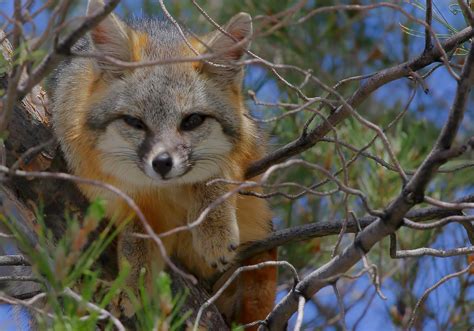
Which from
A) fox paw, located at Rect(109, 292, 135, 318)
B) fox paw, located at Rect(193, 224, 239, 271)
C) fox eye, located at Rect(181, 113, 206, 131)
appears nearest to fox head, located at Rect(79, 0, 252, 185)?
fox eye, located at Rect(181, 113, 206, 131)

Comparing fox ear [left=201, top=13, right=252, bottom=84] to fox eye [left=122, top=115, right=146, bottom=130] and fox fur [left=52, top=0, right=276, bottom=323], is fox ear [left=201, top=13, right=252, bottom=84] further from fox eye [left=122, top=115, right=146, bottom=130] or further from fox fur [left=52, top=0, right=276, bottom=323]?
fox eye [left=122, top=115, right=146, bottom=130]

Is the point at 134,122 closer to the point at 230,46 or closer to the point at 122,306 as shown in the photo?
the point at 230,46

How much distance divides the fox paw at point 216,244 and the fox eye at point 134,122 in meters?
0.50

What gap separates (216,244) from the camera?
3.79 metres

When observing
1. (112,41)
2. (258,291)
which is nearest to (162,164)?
(112,41)

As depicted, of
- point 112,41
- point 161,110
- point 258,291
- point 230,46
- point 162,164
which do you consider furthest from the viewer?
point 258,291

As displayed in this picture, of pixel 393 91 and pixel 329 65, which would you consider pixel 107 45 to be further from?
pixel 393 91

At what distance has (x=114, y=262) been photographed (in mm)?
3613

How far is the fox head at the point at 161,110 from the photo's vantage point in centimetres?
367

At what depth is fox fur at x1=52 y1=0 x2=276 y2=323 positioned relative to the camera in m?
3.70

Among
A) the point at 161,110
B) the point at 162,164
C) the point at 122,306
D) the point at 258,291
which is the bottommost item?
the point at 258,291

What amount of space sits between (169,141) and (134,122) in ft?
0.74

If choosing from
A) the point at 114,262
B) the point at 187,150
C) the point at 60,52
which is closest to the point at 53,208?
the point at 114,262

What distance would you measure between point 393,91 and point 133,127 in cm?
352
